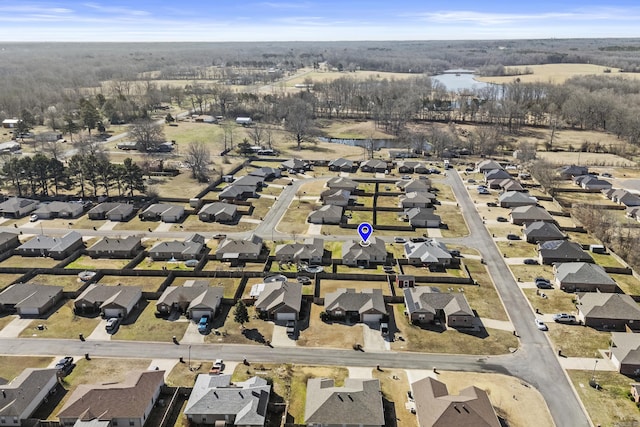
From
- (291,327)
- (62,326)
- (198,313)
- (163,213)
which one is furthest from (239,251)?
(62,326)

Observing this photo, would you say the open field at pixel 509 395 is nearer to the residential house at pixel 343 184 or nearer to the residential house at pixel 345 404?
the residential house at pixel 345 404

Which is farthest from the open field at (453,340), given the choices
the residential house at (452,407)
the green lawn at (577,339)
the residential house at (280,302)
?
the residential house at (280,302)

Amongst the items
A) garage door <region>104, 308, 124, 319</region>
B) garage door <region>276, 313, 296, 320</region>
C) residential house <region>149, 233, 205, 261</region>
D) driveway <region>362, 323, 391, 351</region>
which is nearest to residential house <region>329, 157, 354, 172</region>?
residential house <region>149, 233, 205, 261</region>

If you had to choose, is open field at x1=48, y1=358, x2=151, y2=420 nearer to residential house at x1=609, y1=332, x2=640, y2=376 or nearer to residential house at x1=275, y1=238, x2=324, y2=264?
residential house at x1=275, y1=238, x2=324, y2=264

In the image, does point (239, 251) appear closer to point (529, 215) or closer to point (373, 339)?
point (373, 339)

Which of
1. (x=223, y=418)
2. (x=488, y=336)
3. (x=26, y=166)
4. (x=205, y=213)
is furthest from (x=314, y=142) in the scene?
(x=223, y=418)

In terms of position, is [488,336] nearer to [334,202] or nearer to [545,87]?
[334,202]
